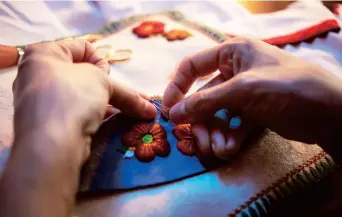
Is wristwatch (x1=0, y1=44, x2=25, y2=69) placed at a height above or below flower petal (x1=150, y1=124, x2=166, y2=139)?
above

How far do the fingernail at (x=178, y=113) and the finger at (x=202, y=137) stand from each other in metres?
0.02

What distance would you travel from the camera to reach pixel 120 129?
53 centimetres

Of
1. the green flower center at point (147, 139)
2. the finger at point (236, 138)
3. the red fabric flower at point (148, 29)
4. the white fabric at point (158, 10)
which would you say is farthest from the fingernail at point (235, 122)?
the red fabric flower at point (148, 29)

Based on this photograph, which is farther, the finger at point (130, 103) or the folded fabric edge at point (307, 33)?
the folded fabric edge at point (307, 33)

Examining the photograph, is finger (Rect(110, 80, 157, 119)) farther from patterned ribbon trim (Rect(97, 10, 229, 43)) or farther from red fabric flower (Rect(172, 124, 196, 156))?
patterned ribbon trim (Rect(97, 10, 229, 43))

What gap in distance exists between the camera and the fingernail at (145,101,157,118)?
→ 1.77 feet

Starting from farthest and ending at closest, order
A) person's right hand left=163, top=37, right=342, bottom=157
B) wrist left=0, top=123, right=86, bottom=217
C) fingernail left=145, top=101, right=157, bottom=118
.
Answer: fingernail left=145, top=101, right=157, bottom=118 < person's right hand left=163, top=37, right=342, bottom=157 < wrist left=0, top=123, right=86, bottom=217

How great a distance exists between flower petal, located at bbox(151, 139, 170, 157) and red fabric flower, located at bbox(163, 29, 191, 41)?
0.31m

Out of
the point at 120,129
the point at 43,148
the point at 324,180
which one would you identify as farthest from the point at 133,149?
the point at 324,180

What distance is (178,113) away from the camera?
0.51 m

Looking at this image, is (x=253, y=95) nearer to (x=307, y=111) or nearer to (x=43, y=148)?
(x=307, y=111)

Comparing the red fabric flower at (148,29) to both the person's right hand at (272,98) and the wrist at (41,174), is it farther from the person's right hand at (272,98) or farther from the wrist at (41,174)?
the wrist at (41,174)

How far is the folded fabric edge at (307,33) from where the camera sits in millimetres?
767

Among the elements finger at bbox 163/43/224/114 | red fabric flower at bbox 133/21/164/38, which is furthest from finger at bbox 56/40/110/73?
red fabric flower at bbox 133/21/164/38
